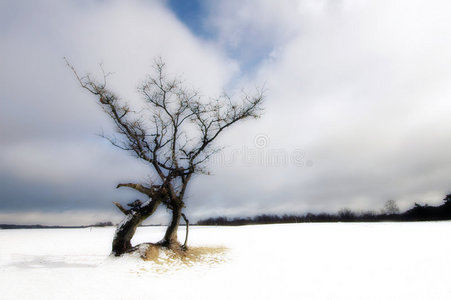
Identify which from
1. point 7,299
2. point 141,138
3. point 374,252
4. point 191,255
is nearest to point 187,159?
point 141,138

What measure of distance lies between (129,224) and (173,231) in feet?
9.73

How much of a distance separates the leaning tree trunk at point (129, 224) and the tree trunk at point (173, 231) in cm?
155

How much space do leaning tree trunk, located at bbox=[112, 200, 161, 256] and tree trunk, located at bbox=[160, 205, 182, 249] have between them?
61.1 inches

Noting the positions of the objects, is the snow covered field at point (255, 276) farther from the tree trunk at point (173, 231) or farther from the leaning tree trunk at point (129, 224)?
the tree trunk at point (173, 231)

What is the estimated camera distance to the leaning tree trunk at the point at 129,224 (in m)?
14.0

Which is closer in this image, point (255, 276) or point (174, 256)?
point (255, 276)

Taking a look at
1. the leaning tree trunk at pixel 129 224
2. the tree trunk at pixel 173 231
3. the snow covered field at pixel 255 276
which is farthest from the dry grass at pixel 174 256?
the leaning tree trunk at pixel 129 224

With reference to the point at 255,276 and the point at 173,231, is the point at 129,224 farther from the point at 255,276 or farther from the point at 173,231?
the point at 255,276

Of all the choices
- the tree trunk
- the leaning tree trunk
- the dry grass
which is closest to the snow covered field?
the dry grass

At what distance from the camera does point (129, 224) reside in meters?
14.5

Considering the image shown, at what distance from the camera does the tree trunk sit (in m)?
15.6

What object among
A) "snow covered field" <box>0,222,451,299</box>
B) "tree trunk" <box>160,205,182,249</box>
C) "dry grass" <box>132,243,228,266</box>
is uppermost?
"tree trunk" <box>160,205,182,249</box>

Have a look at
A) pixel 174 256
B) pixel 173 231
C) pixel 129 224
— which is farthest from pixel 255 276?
pixel 129 224

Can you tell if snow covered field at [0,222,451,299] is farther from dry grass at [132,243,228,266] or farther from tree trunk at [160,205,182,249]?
tree trunk at [160,205,182,249]
